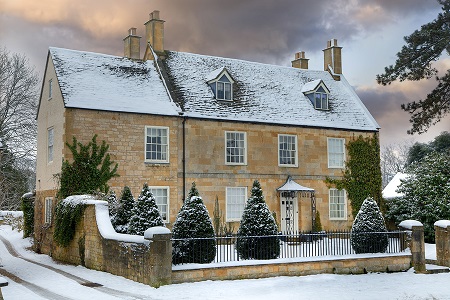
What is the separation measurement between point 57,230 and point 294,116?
1469 cm

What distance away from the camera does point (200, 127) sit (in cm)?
2867

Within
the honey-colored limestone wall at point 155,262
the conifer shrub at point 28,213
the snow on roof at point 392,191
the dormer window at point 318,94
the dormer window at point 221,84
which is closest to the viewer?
the honey-colored limestone wall at point 155,262

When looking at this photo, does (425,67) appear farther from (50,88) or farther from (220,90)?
(50,88)

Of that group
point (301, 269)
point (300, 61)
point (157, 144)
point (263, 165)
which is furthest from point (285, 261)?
point (300, 61)

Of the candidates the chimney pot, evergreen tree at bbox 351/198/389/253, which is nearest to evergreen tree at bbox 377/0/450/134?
evergreen tree at bbox 351/198/389/253

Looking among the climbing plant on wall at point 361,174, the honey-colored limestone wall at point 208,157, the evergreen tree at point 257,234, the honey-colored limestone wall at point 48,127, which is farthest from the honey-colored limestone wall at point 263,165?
the evergreen tree at point 257,234

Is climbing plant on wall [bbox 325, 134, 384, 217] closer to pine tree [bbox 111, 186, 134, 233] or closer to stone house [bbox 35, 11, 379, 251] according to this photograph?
stone house [bbox 35, 11, 379, 251]

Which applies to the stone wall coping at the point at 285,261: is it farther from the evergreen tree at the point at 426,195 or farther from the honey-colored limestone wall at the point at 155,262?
the evergreen tree at the point at 426,195

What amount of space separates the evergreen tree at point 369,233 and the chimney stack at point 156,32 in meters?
15.2

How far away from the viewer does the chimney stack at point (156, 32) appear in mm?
31312

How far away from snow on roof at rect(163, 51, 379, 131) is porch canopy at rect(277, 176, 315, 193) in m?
3.25

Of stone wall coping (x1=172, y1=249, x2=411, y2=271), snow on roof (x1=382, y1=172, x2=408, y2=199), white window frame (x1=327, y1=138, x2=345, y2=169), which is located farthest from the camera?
snow on roof (x1=382, y1=172, x2=408, y2=199)

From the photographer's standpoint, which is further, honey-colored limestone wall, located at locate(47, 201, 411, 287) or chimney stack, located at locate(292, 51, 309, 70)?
chimney stack, located at locate(292, 51, 309, 70)

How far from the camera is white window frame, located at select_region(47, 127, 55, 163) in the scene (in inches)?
1087
